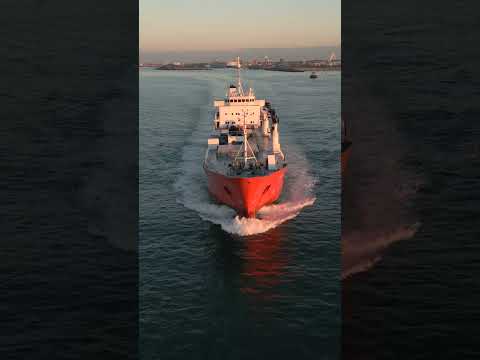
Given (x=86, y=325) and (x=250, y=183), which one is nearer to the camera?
(x=86, y=325)

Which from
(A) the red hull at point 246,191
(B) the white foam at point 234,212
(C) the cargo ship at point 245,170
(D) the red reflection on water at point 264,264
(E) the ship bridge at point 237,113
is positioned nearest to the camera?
(D) the red reflection on water at point 264,264

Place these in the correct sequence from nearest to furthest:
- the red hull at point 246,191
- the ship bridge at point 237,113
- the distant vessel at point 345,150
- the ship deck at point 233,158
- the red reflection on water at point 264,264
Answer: the red reflection on water at point 264,264 < the red hull at point 246,191 < the ship deck at point 233,158 < the distant vessel at point 345,150 < the ship bridge at point 237,113

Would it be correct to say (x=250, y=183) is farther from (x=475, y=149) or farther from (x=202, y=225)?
(x=475, y=149)

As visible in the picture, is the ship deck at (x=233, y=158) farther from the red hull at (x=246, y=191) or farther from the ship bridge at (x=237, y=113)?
the ship bridge at (x=237, y=113)

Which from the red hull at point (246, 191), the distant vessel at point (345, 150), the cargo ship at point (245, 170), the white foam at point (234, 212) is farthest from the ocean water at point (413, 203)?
the cargo ship at point (245, 170)

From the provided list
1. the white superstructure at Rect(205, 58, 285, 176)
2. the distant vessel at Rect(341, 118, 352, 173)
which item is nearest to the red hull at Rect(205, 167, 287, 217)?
the white superstructure at Rect(205, 58, 285, 176)

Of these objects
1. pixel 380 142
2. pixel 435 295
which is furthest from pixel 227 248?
pixel 380 142
